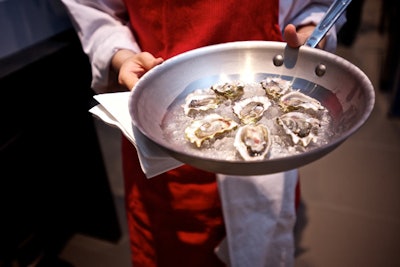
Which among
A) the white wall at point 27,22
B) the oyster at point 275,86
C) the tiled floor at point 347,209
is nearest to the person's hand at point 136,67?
the oyster at point 275,86

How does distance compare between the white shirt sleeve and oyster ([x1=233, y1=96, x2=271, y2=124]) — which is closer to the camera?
oyster ([x1=233, y1=96, x2=271, y2=124])

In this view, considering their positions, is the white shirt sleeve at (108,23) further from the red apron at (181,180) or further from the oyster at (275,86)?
the oyster at (275,86)

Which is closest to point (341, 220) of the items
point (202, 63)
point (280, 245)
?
point (280, 245)

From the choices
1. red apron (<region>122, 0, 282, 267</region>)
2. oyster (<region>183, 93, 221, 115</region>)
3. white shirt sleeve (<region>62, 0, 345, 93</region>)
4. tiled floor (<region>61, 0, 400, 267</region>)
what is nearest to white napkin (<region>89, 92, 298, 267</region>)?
red apron (<region>122, 0, 282, 267</region>)

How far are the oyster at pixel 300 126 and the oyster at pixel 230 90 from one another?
64mm

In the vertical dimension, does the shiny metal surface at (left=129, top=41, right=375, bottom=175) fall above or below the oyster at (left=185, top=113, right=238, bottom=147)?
above

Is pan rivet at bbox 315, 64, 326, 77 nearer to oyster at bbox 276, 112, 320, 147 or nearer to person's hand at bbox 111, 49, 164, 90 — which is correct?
oyster at bbox 276, 112, 320, 147

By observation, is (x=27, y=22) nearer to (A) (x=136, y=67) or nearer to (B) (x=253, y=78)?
(A) (x=136, y=67)

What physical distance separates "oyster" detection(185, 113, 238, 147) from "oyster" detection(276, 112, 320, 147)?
0.06 metres

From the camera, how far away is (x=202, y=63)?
0.47 meters

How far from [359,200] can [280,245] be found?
0.69 meters

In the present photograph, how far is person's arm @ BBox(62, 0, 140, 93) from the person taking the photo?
1.91ft

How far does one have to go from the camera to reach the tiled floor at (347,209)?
Result: 1.07m

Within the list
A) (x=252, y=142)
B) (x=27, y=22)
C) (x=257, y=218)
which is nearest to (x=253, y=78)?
(x=252, y=142)
